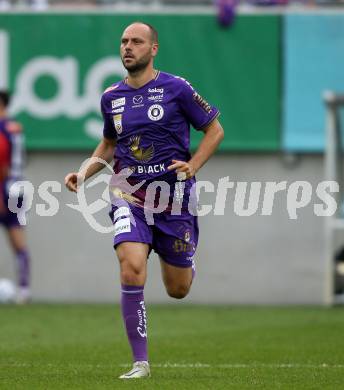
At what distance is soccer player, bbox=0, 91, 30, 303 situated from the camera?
1705cm

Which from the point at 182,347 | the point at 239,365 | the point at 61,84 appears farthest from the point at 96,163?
the point at 61,84

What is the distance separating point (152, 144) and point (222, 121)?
9.16 metres

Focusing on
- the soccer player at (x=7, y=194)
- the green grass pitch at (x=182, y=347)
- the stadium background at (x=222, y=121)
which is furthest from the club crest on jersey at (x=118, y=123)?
the stadium background at (x=222, y=121)

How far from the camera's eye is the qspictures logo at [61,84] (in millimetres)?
18531

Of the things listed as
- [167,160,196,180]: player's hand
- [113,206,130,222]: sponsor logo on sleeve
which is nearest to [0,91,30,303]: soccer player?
[113,206,130,222]: sponsor logo on sleeve

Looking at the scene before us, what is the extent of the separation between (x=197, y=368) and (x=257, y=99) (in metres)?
9.28

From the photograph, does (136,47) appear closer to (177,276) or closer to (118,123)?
(118,123)

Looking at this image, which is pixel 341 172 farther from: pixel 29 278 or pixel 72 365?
pixel 72 365

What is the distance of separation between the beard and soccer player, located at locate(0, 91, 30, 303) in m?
7.81

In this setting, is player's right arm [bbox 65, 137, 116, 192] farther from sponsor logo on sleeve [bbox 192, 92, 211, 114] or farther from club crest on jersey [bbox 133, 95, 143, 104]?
sponsor logo on sleeve [bbox 192, 92, 211, 114]

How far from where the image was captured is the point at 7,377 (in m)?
9.02

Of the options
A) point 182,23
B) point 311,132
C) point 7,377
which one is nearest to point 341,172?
point 311,132

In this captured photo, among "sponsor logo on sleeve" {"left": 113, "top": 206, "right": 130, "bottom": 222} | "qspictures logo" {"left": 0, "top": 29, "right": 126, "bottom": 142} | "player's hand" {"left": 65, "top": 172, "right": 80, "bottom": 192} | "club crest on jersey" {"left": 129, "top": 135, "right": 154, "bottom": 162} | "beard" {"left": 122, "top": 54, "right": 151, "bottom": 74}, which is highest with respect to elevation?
"qspictures logo" {"left": 0, "top": 29, "right": 126, "bottom": 142}

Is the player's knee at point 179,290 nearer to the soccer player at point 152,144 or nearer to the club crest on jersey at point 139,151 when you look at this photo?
the soccer player at point 152,144
